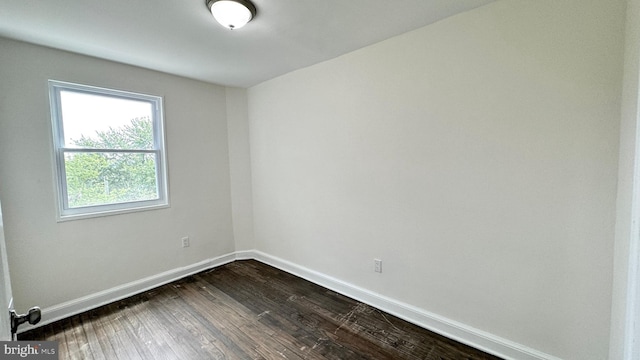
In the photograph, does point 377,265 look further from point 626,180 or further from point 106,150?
point 106,150

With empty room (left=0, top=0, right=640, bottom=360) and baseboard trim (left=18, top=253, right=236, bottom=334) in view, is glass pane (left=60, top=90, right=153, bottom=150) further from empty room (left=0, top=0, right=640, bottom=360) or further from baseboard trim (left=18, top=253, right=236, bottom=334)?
baseboard trim (left=18, top=253, right=236, bottom=334)

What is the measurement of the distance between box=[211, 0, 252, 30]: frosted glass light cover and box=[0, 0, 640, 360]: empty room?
27 millimetres

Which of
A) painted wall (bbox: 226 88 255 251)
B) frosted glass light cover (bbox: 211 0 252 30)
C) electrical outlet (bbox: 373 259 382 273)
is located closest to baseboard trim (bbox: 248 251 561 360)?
electrical outlet (bbox: 373 259 382 273)

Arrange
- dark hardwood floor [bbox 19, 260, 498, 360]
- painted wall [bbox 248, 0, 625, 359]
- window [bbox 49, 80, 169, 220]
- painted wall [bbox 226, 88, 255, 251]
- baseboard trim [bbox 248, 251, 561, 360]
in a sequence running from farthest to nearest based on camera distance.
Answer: painted wall [bbox 226, 88, 255, 251] → window [bbox 49, 80, 169, 220] → dark hardwood floor [bbox 19, 260, 498, 360] → baseboard trim [bbox 248, 251, 561, 360] → painted wall [bbox 248, 0, 625, 359]

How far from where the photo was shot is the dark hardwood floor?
185 centimetres

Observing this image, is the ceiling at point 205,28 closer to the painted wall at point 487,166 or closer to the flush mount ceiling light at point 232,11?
the flush mount ceiling light at point 232,11

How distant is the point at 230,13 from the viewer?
1659mm

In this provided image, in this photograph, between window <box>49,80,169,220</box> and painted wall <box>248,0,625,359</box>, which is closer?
painted wall <box>248,0,625,359</box>

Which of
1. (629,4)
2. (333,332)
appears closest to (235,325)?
(333,332)

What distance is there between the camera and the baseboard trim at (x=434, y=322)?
172 centimetres

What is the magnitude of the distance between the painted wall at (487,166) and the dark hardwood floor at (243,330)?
31cm

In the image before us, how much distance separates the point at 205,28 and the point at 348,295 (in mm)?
2686

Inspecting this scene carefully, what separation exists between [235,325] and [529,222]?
2.35 metres

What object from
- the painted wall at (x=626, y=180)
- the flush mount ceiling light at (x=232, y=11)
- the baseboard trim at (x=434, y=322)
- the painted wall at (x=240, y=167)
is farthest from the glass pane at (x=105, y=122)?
the painted wall at (x=626, y=180)
